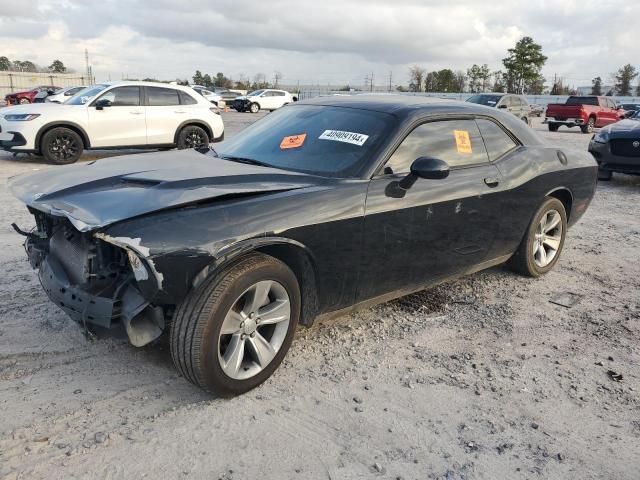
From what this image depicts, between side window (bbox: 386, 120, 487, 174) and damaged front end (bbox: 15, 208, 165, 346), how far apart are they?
169 cm

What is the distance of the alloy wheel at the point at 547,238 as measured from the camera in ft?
16.2

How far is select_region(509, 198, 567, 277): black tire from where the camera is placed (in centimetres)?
475

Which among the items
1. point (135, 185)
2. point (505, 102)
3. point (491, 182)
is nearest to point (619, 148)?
point (491, 182)

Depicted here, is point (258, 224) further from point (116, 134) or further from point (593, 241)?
point (116, 134)

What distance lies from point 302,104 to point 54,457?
9.92ft

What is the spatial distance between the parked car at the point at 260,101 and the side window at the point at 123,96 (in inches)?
928

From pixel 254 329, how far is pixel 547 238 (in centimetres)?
322

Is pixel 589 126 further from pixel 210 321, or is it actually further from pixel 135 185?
pixel 210 321

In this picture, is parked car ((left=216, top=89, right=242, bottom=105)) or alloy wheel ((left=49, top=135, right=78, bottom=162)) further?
parked car ((left=216, top=89, right=242, bottom=105))

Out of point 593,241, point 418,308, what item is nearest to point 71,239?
point 418,308

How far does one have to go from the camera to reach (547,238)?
199 inches

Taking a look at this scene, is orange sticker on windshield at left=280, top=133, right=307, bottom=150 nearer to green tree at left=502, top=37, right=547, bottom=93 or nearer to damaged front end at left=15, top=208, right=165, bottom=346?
damaged front end at left=15, top=208, right=165, bottom=346

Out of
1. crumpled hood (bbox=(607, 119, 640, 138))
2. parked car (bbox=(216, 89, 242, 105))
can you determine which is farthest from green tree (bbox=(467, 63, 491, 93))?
crumpled hood (bbox=(607, 119, 640, 138))

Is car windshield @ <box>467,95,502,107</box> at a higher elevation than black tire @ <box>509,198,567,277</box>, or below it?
higher
